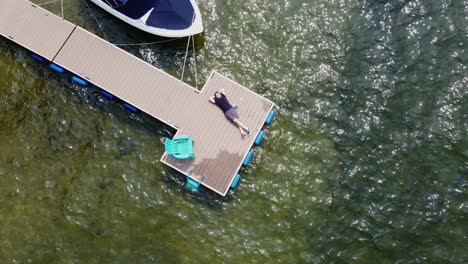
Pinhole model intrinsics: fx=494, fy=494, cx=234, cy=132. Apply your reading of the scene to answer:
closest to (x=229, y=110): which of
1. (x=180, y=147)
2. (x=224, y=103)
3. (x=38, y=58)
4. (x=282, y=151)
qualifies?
(x=224, y=103)

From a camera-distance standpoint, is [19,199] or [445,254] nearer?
[445,254]

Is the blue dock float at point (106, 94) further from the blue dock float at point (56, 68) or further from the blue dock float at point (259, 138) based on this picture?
the blue dock float at point (259, 138)

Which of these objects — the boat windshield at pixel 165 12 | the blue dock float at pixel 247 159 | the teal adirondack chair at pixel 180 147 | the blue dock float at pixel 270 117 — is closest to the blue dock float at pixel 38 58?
the boat windshield at pixel 165 12

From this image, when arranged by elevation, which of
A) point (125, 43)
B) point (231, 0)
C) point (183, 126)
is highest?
point (231, 0)

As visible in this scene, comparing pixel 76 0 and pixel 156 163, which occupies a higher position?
pixel 76 0

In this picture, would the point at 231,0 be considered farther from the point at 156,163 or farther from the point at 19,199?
the point at 19,199

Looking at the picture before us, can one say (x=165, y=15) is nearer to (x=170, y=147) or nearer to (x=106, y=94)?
(x=106, y=94)

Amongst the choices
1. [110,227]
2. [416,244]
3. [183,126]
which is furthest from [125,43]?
[416,244]
